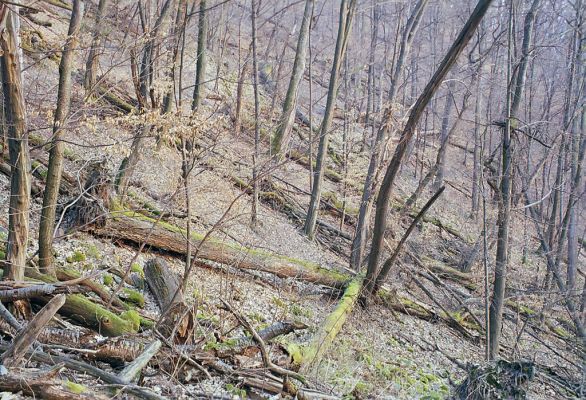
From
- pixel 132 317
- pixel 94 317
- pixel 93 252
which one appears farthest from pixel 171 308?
pixel 93 252

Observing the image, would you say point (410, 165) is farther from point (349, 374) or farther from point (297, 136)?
point (349, 374)

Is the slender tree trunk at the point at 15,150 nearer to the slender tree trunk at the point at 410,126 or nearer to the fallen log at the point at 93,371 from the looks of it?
the fallen log at the point at 93,371

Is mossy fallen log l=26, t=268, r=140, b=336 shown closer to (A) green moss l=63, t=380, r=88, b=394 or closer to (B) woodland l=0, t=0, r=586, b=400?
(B) woodland l=0, t=0, r=586, b=400

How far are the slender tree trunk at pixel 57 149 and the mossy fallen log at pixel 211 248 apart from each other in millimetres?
1507

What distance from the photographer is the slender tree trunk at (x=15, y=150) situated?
5.27 meters

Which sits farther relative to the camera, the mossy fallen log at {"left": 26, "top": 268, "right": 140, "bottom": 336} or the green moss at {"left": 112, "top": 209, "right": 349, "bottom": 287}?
the green moss at {"left": 112, "top": 209, "right": 349, "bottom": 287}

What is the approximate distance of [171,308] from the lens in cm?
611

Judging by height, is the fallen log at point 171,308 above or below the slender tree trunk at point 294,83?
below

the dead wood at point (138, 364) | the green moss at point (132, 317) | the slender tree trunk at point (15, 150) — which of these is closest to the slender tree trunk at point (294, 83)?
the green moss at point (132, 317)

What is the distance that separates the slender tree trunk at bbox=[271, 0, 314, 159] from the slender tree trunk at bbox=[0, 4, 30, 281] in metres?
8.95

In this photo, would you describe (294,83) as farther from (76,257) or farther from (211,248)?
(76,257)

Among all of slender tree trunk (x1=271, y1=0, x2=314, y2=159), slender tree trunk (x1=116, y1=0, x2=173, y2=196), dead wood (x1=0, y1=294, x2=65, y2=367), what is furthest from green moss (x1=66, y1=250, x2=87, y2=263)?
slender tree trunk (x1=271, y1=0, x2=314, y2=159)

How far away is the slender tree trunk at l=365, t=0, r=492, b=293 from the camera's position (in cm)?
688

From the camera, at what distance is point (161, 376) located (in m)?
5.06
